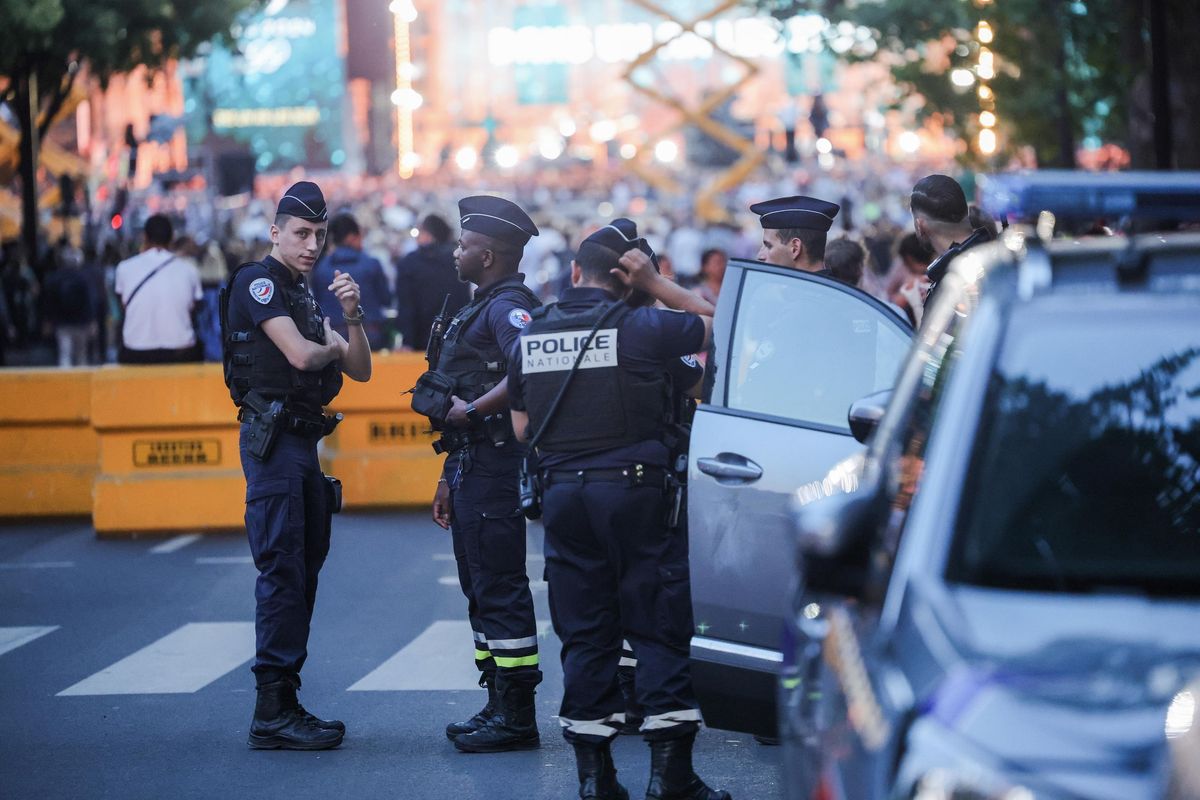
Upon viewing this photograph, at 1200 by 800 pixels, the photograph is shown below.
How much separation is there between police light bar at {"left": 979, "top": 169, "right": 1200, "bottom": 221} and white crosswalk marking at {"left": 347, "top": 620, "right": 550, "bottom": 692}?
490 cm

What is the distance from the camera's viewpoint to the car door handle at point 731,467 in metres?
6.02

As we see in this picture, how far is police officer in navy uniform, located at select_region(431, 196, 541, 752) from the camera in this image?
6.99 m

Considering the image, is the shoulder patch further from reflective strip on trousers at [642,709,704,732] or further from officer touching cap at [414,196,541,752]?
reflective strip on trousers at [642,709,704,732]

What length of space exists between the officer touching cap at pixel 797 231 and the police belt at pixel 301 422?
5.71 ft

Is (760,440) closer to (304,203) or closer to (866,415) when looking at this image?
(866,415)

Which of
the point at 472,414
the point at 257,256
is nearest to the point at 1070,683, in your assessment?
the point at 472,414

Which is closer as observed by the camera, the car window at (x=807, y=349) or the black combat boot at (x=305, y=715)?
the car window at (x=807, y=349)

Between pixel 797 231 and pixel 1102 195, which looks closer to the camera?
pixel 1102 195

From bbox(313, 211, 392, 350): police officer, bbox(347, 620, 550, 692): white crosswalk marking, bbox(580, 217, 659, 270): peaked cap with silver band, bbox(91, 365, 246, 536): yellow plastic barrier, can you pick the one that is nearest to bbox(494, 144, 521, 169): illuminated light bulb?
bbox(313, 211, 392, 350): police officer

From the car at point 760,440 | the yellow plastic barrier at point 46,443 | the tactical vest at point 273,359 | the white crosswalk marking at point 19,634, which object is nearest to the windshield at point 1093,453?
the car at point 760,440

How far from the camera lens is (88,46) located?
29078 millimetres

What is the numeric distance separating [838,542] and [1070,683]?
674 millimetres

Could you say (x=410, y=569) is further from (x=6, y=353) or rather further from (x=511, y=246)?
(x=6, y=353)

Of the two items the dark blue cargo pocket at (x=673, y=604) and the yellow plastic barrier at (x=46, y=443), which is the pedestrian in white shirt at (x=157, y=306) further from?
the dark blue cargo pocket at (x=673, y=604)
